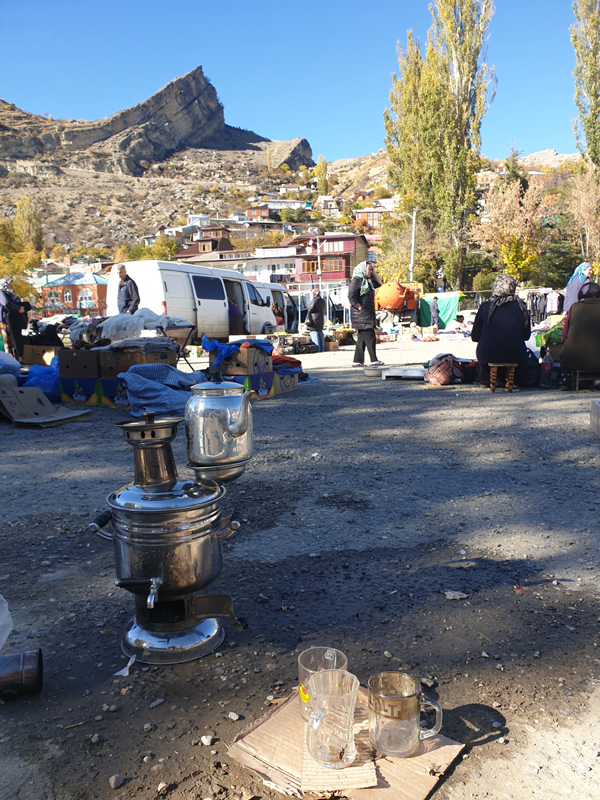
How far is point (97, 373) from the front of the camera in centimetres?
752

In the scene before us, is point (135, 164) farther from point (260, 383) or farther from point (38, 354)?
point (260, 383)

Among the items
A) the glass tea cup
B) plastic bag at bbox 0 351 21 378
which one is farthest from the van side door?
the glass tea cup

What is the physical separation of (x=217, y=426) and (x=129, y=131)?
601ft

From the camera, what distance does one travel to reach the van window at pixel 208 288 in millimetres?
13648

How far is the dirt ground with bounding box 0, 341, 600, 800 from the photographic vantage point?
66.6 inches

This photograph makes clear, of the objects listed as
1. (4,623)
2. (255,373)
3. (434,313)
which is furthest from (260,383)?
(434,313)

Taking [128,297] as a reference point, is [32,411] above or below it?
below

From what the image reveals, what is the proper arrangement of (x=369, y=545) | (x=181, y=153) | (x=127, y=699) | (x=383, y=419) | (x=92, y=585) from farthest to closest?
(x=181, y=153)
(x=383, y=419)
(x=369, y=545)
(x=92, y=585)
(x=127, y=699)

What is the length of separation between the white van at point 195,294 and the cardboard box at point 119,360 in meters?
4.20

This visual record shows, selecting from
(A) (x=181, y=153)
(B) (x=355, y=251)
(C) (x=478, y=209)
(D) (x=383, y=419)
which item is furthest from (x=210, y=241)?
(A) (x=181, y=153)

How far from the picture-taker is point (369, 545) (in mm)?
3207

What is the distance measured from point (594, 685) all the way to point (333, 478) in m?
2.63

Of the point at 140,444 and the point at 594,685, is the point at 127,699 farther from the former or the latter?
the point at 594,685

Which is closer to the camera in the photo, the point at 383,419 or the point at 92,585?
the point at 92,585
